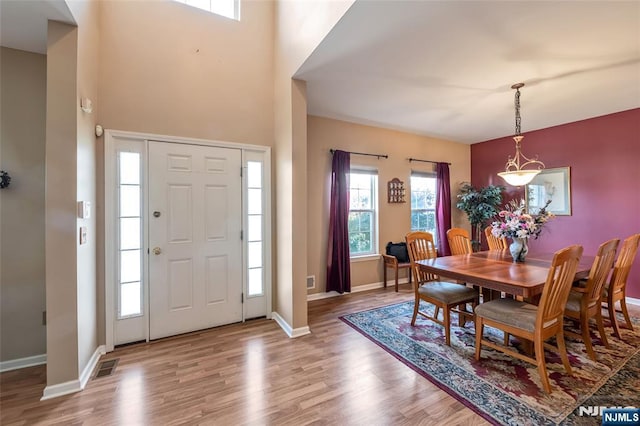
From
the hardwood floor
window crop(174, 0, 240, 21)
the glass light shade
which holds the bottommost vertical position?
the hardwood floor

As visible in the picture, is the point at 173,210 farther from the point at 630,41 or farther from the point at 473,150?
the point at 473,150

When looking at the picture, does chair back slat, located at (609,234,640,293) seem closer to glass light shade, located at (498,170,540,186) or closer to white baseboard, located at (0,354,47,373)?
glass light shade, located at (498,170,540,186)

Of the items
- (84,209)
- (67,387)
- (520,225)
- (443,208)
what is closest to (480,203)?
(443,208)

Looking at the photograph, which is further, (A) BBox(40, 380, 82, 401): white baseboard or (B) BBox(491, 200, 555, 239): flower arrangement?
(B) BBox(491, 200, 555, 239): flower arrangement

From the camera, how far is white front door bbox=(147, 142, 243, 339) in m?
2.68

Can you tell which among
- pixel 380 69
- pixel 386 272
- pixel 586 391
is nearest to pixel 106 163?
pixel 380 69

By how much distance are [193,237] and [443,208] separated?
4.32 metres

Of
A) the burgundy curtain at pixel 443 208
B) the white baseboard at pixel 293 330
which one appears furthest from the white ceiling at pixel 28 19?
the burgundy curtain at pixel 443 208

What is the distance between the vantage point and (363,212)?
14.4 ft

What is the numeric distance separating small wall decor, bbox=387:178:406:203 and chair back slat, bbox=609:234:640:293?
264 centimetres

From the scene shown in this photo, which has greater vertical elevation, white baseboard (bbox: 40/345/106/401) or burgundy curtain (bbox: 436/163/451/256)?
burgundy curtain (bbox: 436/163/451/256)

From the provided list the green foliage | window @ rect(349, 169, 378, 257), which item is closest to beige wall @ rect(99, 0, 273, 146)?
window @ rect(349, 169, 378, 257)

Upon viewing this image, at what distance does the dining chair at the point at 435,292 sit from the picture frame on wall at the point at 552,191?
8.87 feet

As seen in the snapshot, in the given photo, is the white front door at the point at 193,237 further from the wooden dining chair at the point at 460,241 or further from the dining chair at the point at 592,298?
the dining chair at the point at 592,298
